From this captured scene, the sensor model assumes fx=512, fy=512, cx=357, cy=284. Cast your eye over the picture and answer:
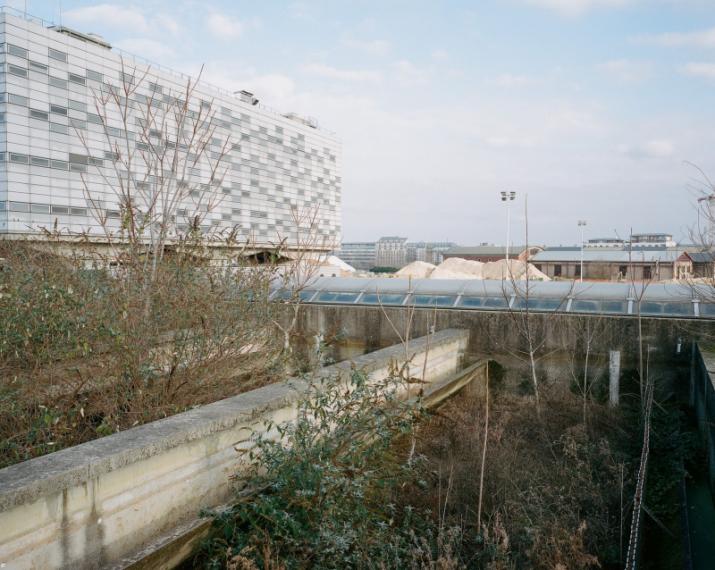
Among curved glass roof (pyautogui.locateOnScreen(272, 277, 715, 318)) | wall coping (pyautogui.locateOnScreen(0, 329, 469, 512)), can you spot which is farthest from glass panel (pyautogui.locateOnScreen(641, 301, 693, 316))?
wall coping (pyautogui.locateOnScreen(0, 329, 469, 512))

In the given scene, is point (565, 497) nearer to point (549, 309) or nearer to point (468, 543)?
point (468, 543)

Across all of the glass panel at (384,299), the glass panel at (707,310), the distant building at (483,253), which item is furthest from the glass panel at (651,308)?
the distant building at (483,253)

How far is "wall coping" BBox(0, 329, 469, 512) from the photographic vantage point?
301 centimetres

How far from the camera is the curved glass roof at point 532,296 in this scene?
960cm

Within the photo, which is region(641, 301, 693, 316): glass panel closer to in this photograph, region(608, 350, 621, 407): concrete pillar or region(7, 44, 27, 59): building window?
region(608, 350, 621, 407): concrete pillar

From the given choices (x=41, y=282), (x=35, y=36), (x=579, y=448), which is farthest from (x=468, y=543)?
(x=35, y=36)

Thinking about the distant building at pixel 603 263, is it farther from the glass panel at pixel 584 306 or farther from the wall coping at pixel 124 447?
the wall coping at pixel 124 447

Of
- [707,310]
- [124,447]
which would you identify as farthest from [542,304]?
[124,447]

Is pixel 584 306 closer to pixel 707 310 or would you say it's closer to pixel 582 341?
pixel 582 341

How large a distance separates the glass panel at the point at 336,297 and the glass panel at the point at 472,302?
8.54ft

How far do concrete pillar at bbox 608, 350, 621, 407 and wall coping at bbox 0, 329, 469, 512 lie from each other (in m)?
5.98

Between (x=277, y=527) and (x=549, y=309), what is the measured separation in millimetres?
8202

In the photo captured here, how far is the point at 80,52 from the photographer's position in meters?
29.3

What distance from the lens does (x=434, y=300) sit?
1163 centimetres
